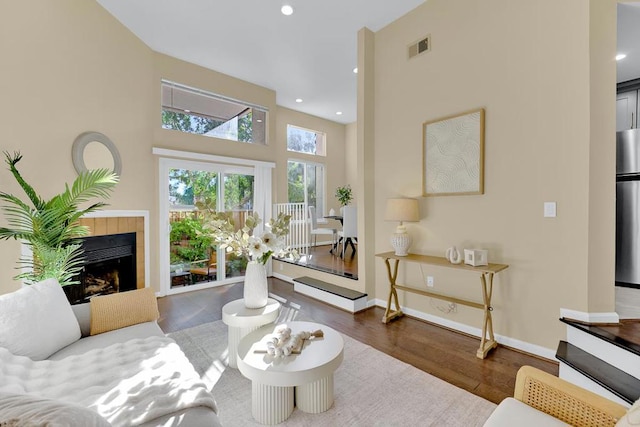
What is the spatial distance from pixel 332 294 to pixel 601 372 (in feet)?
8.57

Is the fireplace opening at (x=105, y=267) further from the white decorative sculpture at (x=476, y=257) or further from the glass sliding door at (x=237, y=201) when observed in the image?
the white decorative sculpture at (x=476, y=257)

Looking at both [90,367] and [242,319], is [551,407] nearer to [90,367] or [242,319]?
[242,319]

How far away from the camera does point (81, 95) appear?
3.19 m

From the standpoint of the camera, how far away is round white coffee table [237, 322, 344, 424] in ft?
5.31

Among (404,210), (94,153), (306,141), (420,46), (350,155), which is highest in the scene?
(420,46)

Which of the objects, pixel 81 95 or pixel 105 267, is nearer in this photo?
pixel 81 95

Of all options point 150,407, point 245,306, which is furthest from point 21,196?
point 150,407

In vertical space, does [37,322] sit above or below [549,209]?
below

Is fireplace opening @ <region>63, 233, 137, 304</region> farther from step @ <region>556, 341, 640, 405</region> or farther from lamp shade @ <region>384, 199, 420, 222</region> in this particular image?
step @ <region>556, 341, 640, 405</region>

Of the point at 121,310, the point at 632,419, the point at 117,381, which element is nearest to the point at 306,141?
the point at 121,310

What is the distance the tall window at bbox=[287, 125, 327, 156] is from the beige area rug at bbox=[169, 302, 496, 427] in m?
5.23

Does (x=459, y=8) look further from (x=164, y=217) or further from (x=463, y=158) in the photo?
(x=164, y=217)

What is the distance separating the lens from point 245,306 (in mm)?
2418

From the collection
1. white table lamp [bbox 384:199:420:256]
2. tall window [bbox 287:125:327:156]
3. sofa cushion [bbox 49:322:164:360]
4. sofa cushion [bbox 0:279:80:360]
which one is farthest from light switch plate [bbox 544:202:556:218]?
tall window [bbox 287:125:327:156]
